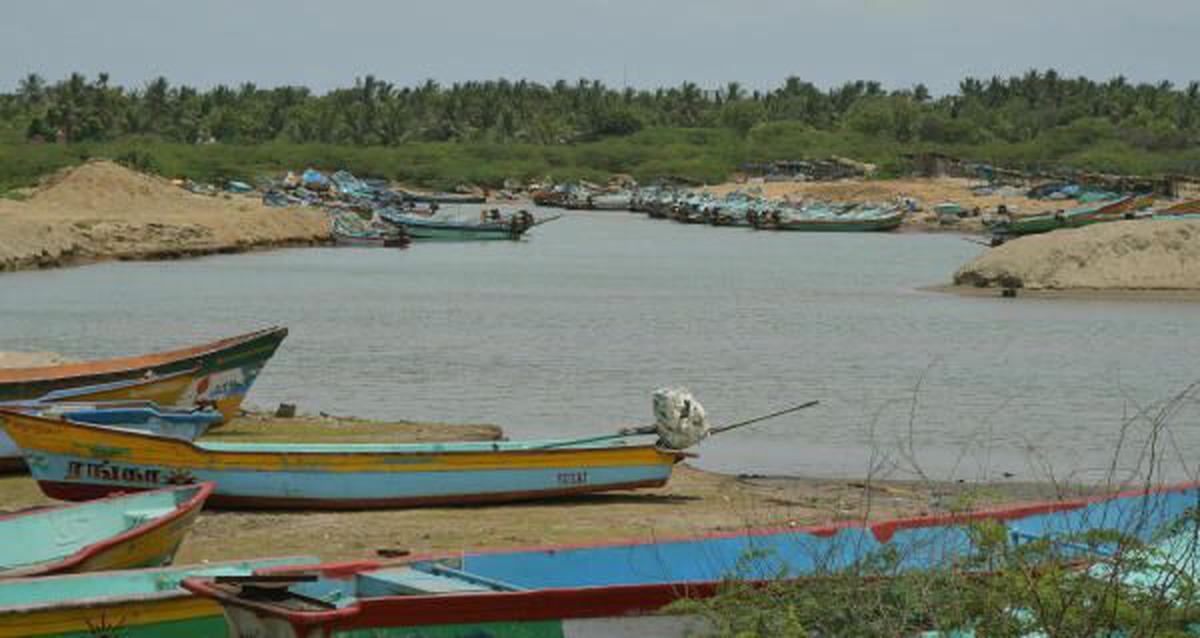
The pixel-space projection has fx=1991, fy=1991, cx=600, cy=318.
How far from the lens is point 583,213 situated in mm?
118062

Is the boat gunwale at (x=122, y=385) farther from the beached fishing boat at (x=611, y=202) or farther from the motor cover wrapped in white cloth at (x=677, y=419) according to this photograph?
the beached fishing boat at (x=611, y=202)

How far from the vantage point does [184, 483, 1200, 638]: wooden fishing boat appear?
884 centimetres

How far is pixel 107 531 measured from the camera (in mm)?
13023

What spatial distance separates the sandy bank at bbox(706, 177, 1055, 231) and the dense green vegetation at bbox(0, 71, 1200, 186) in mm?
5267

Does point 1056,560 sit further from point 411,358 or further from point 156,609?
point 411,358

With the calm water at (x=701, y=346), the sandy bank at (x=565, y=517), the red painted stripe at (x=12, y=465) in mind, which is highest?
the red painted stripe at (x=12, y=465)

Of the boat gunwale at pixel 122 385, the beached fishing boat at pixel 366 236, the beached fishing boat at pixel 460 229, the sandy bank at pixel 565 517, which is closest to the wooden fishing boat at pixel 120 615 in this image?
the sandy bank at pixel 565 517

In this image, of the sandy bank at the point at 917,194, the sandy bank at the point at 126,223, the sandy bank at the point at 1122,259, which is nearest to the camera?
the sandy bank at the point at 1122,259

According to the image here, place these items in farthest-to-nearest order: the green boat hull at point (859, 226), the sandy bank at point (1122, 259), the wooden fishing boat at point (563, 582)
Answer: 1. the green boat hull at point (859, 226)
2. the sandy bank at point (1122, 259)
3. the wooden fishing boat at point (563, 582)

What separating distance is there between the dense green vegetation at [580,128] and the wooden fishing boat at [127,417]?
303ft

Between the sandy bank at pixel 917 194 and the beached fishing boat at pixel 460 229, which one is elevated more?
the sandy bank at pixel 917 194

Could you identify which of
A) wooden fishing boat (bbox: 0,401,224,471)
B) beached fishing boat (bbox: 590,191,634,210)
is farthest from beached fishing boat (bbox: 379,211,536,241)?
wooden fishing boat (bbox: 0,401,224,471)

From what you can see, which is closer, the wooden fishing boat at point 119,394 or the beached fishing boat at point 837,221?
the wooden fishing boat at point 119,394

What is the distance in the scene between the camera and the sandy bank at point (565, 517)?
15.7 metres
